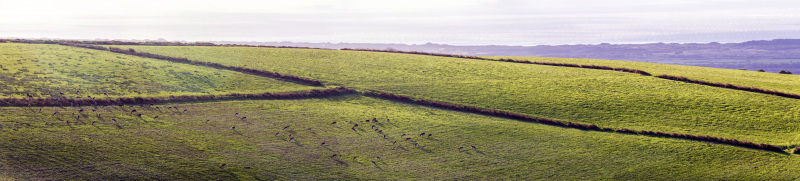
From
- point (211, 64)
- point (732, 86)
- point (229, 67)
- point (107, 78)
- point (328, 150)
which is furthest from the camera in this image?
point (211, 64)


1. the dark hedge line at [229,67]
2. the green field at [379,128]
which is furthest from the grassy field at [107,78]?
the dark hedge line at [229,67]

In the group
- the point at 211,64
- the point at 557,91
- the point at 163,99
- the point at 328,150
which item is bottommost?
the point at 328,150

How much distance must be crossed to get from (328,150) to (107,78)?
107 feet

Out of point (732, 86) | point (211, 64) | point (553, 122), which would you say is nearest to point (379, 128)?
point (553, 122)

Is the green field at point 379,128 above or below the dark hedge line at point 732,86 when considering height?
below

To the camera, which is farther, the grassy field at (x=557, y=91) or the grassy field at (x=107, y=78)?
the grassy field at (x=107, y=78)

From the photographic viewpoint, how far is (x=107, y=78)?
59750 millimetres

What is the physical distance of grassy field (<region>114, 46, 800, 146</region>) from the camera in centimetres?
5150

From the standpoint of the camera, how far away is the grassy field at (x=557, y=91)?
51500mm

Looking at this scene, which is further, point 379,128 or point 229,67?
point 229,67

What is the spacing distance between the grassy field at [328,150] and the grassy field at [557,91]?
5.74 metres

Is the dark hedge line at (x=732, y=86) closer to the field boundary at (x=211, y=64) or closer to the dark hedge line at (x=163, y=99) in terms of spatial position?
the dark hedge line at (x=163, y=99)

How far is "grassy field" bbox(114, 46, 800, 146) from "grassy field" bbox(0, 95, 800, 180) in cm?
574

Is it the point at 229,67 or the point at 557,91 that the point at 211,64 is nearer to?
the point at 229,67
